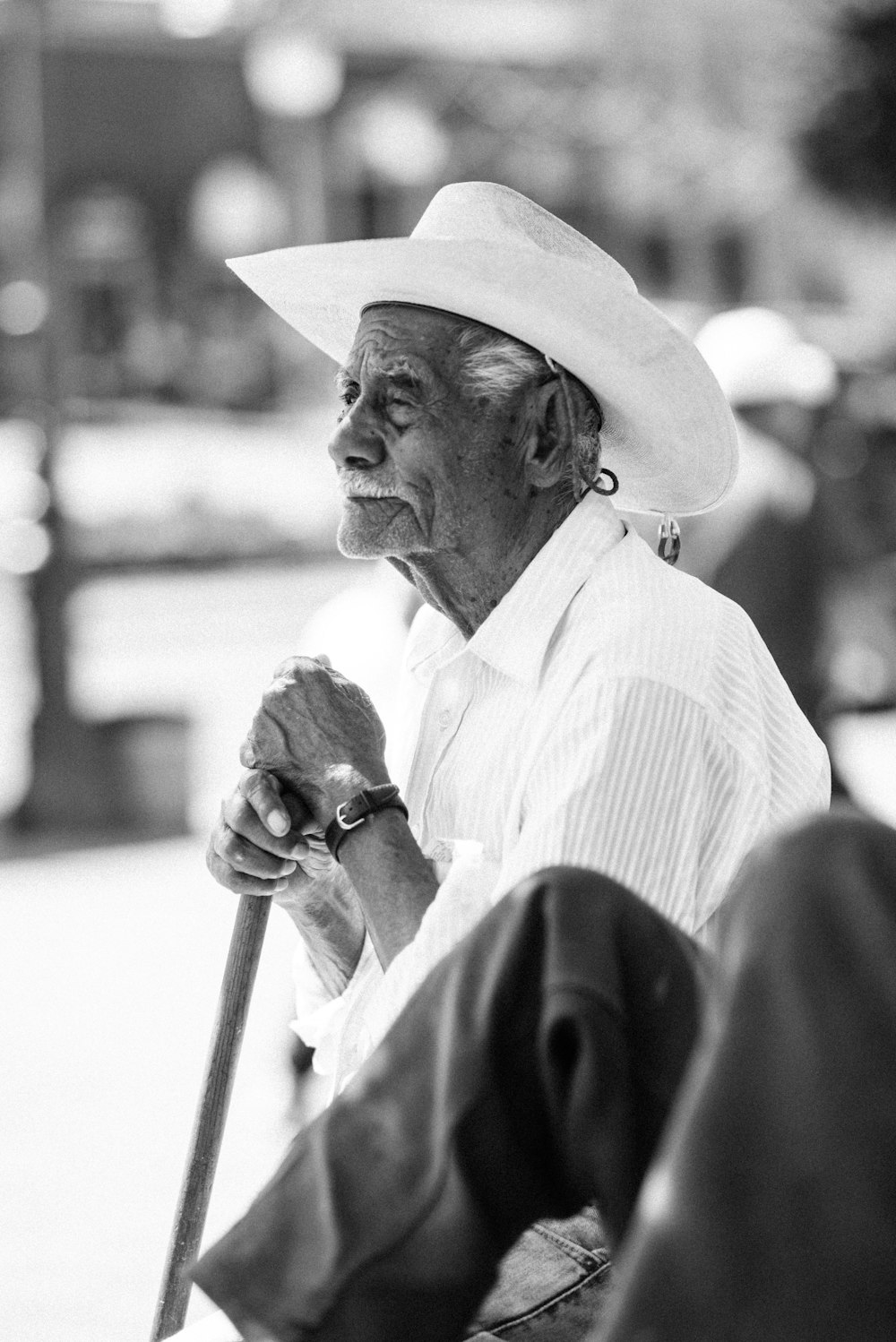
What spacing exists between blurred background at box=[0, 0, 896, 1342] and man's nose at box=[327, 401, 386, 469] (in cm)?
40

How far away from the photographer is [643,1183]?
137cm

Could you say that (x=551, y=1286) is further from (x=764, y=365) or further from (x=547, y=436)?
(x=764, y=365)

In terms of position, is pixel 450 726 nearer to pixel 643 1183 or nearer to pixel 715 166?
pixel 643 1183

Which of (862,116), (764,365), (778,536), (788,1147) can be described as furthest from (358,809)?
(862,116)

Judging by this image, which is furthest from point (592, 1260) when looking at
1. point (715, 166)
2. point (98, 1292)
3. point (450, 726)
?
point (715, 166)

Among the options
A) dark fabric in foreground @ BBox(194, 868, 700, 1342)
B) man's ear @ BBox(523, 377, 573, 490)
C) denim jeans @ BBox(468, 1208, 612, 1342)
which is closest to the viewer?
dark fabric in foreground @ BBox(194, 868, 700, 1342)

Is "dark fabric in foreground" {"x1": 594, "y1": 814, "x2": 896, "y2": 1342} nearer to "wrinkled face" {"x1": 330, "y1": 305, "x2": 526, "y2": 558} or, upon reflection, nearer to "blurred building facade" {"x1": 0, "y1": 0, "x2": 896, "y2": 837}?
"wrinkled face" {"x1": 330, "y1": 305, "x2": 526, "y2": 558}

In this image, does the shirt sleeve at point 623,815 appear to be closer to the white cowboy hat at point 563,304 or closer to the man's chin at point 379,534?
the man's chin at point 379,534

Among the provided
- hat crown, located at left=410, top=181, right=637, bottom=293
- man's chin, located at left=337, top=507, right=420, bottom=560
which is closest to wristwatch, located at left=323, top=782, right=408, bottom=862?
man's chin, located at left=337, top=507, right=420, bottom=560

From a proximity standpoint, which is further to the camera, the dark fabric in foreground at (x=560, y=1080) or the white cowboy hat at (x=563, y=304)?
the white cowboy hat at (x=563, y=304)

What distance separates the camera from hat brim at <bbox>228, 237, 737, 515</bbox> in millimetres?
2076

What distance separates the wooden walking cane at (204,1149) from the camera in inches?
80.9

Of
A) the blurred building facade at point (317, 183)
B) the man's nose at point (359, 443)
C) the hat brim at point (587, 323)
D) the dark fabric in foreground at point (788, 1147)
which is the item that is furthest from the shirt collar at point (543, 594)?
the blurred building facade at point (317, 183)

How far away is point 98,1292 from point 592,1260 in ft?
6.40
